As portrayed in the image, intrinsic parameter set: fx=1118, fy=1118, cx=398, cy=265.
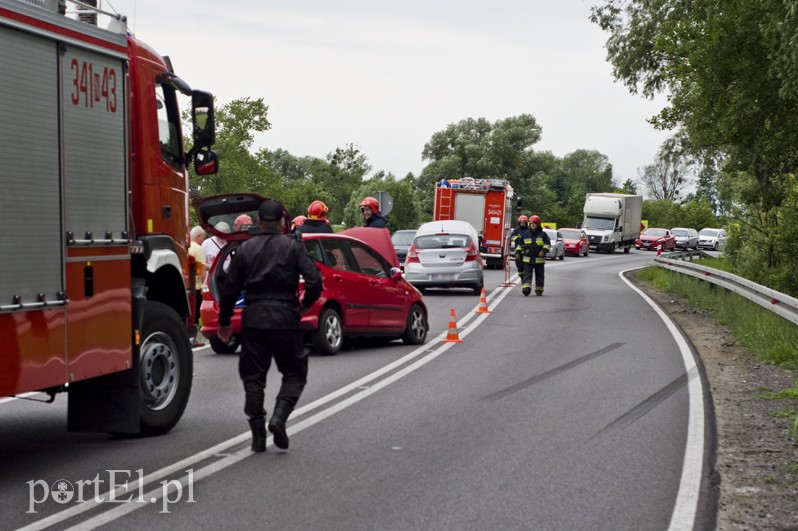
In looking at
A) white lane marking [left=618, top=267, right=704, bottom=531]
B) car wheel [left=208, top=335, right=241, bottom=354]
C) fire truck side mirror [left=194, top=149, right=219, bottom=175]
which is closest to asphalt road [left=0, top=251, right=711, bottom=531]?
white lane marking [left=618, top=267, right=704, bottom=531]

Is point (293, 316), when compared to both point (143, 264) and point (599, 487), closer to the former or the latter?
point (143, 264)

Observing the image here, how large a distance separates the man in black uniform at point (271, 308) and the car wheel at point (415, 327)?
7.58 m

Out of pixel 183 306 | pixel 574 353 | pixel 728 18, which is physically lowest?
pixel 574 353

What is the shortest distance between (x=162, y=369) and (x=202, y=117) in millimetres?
2121

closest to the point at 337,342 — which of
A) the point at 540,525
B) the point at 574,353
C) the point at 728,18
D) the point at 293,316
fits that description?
the point at 574,353

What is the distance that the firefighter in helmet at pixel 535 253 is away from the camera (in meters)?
25.2

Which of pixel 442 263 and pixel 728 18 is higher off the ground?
pixel 728 18

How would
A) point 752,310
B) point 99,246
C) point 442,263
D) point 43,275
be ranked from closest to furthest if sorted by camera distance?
point 43,275, point 99,246, point 752,310, point 442,263

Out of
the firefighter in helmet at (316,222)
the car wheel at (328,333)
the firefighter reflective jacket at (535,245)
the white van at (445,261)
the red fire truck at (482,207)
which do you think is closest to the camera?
the car wheel at (328,333)

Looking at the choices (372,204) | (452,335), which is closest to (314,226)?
(372,204)

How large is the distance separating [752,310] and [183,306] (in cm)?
1170

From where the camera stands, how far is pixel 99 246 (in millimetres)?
7582

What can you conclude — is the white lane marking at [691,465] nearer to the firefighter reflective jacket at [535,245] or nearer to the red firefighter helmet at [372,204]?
the red firefighter helmet at [372,204]

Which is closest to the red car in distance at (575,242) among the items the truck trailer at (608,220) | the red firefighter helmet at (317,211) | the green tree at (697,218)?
the truck trailer at (608,220)
